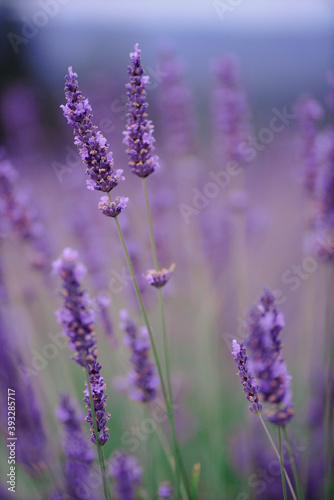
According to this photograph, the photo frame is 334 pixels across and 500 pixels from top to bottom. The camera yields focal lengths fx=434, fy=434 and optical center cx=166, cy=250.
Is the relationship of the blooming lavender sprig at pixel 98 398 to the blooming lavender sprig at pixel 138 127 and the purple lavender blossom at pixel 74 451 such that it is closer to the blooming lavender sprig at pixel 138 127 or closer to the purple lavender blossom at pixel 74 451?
the purple lavender blossom at pixel 74 451

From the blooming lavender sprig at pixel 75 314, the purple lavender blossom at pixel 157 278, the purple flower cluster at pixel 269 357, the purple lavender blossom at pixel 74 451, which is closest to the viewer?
the purple flower cluster at pixel 269 357

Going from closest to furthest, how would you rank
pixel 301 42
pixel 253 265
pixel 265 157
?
pixel 253 265 < pixel 265 157 < pixel 301 42

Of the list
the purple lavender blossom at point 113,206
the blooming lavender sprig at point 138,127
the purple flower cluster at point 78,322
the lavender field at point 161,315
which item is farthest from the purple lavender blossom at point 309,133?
the purple flower cluster at point 78,322

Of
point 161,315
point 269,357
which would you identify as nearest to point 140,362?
point 161,315

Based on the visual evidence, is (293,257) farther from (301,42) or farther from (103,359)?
(301,42)

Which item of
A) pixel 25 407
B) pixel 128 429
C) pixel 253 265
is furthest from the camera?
pixel 253 265

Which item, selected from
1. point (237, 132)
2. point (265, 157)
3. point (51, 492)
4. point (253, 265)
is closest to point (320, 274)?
point (253, 265)

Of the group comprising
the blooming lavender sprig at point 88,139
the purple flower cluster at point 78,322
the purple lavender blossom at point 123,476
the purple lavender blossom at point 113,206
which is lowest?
the purple lavender blossom at point 123,476

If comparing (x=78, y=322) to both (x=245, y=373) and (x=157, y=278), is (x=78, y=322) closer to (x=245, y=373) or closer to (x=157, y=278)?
(x=157, y=278)
